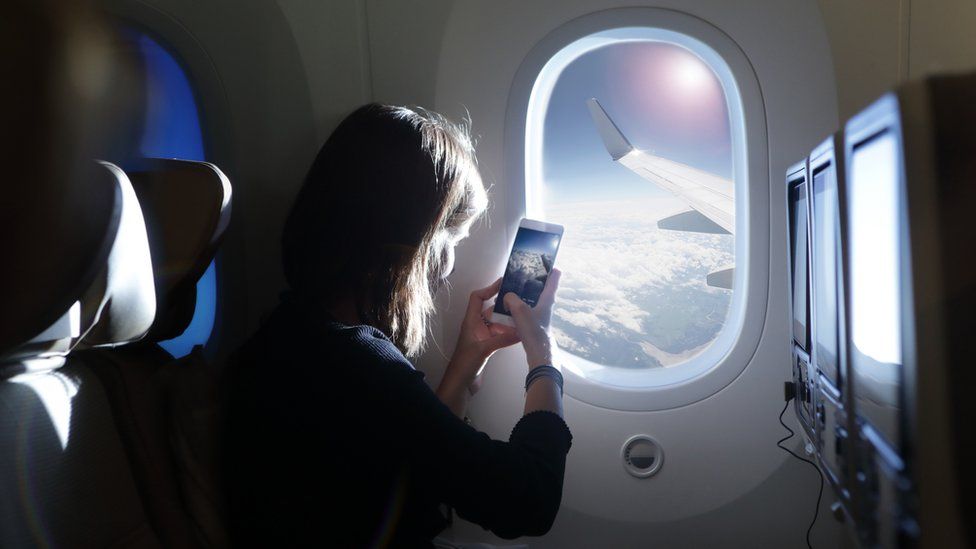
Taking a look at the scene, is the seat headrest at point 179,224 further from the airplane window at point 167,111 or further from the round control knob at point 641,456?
the round control knob at point 641,456

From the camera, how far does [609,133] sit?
1559 millimetres

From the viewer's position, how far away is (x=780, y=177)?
1.43m

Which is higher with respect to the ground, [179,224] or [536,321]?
[179,224]

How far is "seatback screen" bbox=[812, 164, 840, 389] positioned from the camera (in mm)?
803

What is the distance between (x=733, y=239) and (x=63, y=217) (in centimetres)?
137

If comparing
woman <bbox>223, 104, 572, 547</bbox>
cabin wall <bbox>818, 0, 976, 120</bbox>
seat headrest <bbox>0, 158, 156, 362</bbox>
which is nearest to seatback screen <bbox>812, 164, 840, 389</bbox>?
woman <bbox>223, 104, 572, 547</bbox>

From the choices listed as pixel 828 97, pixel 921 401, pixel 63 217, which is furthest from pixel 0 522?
pixel 828 97

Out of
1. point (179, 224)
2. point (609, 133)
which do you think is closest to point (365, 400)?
point (179, 224)

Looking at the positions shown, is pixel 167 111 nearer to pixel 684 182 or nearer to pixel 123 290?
pixel 123 290

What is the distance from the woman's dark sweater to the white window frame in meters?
0.60

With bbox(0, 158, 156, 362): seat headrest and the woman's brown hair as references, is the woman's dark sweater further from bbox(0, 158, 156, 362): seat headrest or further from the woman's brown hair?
bbox(0, 158, 156, 362): seat headrest

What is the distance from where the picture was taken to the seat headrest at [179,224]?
42.4 inches

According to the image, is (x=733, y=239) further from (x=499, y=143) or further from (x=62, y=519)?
(x=62, y=519)

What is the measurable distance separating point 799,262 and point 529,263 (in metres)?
0.58
